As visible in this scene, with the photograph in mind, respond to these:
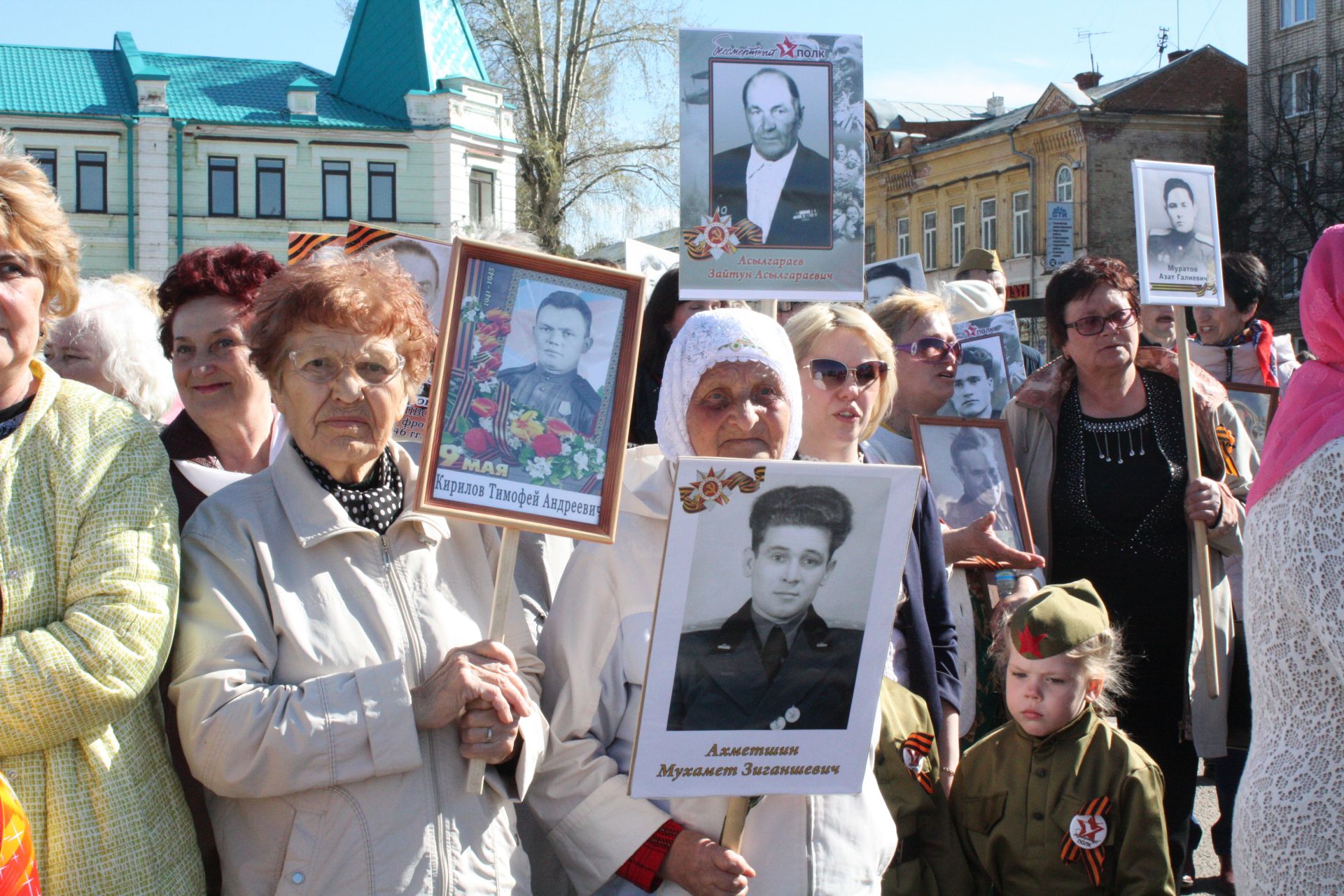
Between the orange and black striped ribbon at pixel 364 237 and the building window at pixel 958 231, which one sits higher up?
the building window at pixel 958 231

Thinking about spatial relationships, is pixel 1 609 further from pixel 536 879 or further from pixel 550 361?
pixel 536 879

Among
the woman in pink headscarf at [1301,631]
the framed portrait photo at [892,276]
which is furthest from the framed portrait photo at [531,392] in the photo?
the framed portrait photo at [892,276]

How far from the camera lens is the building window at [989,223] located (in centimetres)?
4459

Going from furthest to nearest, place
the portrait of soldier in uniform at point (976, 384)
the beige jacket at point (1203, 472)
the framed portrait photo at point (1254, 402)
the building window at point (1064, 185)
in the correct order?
the building window at point (1064, 185) < the framed portrait photo at point (1254, 402) < the portrait of soldier in uniform at point (976, 384) < the beige jacket at point (1203, 472)

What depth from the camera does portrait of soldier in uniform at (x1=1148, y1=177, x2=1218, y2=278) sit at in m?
5.05

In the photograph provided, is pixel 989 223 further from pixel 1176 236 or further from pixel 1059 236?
pixel 1176 236

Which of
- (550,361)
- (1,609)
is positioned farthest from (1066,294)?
(1,609)

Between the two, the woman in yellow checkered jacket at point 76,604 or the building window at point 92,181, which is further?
the building window at point 92,181

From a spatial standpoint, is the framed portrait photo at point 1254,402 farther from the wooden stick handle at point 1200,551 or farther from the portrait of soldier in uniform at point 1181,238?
the wooden stick handle at point 1200,551

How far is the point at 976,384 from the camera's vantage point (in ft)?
17.9

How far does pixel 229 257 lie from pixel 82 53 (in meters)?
34.9

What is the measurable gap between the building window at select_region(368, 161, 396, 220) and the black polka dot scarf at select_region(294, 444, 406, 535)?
3213 cm

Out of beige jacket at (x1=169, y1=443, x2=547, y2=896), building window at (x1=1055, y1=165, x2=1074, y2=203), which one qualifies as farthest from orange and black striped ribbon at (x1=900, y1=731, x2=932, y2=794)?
building window at (x1=1055, y1=165, x2=1074, y2=203)

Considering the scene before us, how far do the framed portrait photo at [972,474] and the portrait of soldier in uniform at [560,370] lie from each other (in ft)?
6.37
